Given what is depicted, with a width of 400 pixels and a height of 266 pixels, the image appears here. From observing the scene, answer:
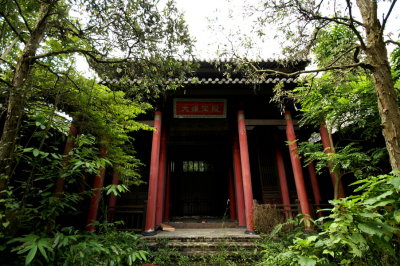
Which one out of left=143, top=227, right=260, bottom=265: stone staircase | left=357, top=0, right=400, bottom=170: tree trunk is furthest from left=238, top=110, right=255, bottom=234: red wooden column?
left=357, top=0, right=400, bottom=170: tree trunk

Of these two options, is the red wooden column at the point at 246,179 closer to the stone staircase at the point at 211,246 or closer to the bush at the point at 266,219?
the bush at the point at 266,219

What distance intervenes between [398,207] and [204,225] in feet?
20.2

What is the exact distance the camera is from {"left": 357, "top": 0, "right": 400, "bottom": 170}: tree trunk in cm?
244

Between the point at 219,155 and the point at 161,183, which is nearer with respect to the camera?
the point at 161,183

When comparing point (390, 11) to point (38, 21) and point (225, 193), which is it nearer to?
point (38, 21)

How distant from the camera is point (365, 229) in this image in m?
1.33

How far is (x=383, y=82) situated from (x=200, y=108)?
4.79 m

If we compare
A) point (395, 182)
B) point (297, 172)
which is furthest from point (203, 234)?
point (395, 182)

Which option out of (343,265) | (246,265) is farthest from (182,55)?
(246,265)

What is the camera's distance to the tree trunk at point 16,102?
1.83m

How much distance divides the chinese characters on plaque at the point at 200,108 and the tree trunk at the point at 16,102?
4428 mm

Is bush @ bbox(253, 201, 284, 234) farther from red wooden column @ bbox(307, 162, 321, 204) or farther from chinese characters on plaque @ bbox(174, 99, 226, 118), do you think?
chinese characters on plaque @ bbox(174, 99, 226, 118)

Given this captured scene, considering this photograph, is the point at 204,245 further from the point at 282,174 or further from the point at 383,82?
the point at 282,174

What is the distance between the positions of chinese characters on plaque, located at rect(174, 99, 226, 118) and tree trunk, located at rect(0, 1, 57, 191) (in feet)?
14.5
